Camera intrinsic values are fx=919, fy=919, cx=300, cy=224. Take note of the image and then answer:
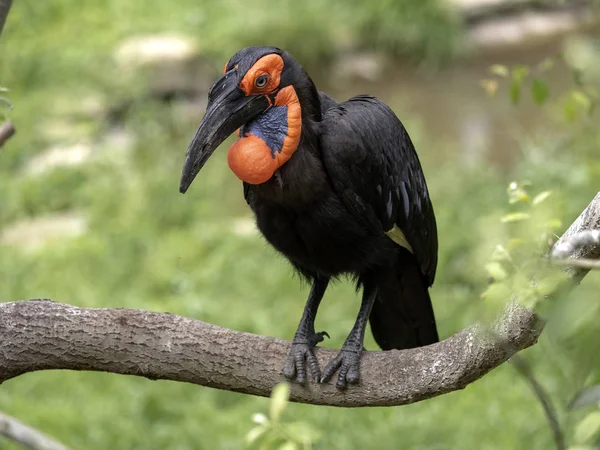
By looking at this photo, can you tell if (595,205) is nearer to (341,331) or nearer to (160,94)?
(341,331)

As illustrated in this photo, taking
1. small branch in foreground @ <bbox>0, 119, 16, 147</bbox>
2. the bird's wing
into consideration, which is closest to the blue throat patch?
the bird's wing

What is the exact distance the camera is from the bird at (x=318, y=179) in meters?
→ 2.27

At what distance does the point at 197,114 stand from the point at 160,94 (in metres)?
0.33

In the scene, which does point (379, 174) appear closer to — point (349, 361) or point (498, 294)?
point (349, 361)

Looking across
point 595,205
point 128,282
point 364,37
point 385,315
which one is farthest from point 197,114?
point 595,205

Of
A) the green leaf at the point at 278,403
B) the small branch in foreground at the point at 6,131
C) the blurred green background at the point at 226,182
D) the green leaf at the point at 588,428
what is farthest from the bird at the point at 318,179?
the green leaf at the point at 588,428

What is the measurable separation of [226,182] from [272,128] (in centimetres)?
389

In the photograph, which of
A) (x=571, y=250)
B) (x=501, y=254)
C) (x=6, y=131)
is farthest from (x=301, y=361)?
(x=571, y=250)

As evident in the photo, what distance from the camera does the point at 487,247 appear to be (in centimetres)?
117

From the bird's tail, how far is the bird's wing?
6cm

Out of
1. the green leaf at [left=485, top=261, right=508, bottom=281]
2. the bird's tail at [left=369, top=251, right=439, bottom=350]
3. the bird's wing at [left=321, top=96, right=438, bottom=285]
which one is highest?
the bird's wing at [left=321, top=96, right=438, bottom=285]

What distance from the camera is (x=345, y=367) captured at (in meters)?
2.38

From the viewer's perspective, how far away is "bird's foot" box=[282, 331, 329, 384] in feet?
7.77

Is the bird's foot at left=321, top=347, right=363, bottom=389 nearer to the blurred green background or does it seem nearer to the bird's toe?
the bird's toe
